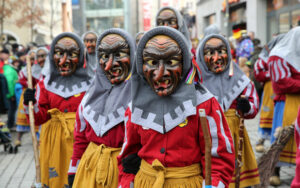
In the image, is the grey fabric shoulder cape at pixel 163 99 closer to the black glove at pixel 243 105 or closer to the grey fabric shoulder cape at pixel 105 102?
the grey fabric shoulder cape at pixel 105 102

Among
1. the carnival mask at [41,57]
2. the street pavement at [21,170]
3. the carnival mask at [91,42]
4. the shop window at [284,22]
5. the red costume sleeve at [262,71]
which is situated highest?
the shop window at [284,22]

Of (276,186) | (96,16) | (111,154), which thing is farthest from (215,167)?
(96,16)

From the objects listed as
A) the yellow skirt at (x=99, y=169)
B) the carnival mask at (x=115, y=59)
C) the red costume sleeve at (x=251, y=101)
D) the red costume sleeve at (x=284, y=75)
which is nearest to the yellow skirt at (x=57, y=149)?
the yellow skirt at (x=99, y=169)

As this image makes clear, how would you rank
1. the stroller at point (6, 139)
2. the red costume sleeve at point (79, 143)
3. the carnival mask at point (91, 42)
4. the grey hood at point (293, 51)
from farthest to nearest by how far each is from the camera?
the stroller at point (6, 139) < the carnival mask at point (91, 42) < the grey hood at point (293, 51) < the red costume sleeve at point (79, 143)

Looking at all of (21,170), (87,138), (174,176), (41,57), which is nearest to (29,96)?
(87,138)

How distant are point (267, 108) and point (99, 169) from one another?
195 inches

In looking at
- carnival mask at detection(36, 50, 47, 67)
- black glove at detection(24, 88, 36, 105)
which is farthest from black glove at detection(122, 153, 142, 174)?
carnival mask at detection(36, 50, 47, 67)

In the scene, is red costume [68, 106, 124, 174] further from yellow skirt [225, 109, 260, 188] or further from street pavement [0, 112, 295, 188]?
street pavement [0, 112, 295, 188]

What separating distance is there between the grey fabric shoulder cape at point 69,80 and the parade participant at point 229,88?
136 cm

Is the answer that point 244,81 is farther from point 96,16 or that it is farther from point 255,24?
point 96,16

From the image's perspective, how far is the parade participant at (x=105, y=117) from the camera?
11.0 feet

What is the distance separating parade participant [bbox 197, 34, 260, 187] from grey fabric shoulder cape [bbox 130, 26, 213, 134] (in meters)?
1.88

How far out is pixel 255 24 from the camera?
1869cm

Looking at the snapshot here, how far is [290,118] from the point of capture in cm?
578
